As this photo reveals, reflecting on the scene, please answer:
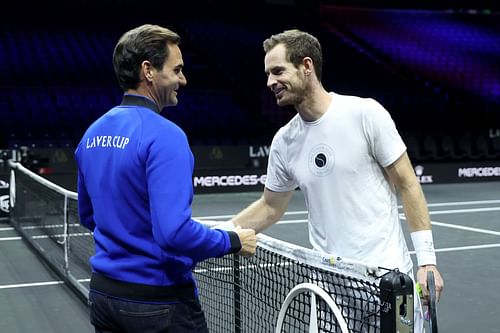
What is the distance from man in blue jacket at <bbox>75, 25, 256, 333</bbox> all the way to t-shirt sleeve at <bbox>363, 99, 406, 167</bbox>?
72cm

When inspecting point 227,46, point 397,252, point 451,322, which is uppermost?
point 227,46

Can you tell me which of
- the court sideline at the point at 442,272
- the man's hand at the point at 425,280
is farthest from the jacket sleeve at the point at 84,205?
the court sideline at the point at 442,272

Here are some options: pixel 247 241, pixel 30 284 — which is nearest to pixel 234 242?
pixel 247 241

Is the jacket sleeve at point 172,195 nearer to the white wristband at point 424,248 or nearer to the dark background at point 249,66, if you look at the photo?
the white wristband at point 424,248

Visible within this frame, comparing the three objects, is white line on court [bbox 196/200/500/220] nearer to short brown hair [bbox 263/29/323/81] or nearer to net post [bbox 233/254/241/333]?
net post [bbox 233/254/241/333]

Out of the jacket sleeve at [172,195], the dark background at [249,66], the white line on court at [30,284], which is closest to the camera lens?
the jacket sleeve at [172,195]

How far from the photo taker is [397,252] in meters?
2.62

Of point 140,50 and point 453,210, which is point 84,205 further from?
point 453,210

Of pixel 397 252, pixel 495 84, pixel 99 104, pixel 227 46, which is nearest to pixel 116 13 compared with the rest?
pixel 227 46

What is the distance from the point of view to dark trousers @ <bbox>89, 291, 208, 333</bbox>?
2008 millimetres

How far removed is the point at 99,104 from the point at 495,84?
13323 mm

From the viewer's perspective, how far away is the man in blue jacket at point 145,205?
6.13ft

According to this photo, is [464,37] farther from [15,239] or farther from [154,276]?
[154,276]

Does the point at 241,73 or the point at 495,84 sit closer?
the point at 241,73
